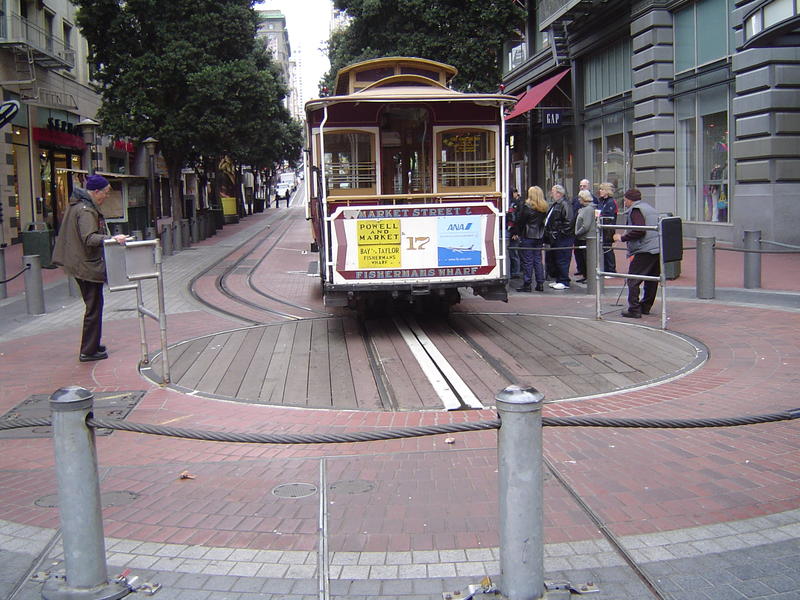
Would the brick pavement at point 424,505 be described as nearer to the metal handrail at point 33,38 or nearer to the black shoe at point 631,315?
the black shoe at point 631,315

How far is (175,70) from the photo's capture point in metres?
27.5

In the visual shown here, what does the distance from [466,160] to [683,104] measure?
40.4 feet

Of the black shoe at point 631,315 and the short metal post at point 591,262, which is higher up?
the short metal post at point 591,262

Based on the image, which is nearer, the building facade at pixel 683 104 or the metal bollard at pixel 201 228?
the building facade at pixel 683 104

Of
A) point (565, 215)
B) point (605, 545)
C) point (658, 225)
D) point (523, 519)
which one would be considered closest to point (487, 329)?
point (658, 225)

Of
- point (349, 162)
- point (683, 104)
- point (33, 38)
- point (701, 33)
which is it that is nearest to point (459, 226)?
point (349, 162)

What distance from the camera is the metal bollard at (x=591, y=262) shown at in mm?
13008

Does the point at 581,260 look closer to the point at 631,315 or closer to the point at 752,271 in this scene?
the point at 752,271

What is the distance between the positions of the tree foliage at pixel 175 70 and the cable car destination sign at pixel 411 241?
1929 cm

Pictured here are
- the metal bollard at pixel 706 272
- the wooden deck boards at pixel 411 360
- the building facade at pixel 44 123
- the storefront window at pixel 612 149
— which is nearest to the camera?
the wooden deck boards at pixel 411 360

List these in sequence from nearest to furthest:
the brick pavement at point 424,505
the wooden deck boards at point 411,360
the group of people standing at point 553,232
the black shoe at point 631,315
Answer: the brick pavement at point 424,505 → the wooden deck boards at point 411,360 → the black shoe at point 631,315 → the group of people standing at point 553,232

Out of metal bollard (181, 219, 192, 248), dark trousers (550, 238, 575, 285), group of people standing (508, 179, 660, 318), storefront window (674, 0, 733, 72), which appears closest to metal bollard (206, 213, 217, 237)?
metal bollard (181, 219, 192, 248)

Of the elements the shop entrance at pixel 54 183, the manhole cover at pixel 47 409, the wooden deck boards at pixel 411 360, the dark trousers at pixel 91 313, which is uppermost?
the shop entrance at pixel 54 183

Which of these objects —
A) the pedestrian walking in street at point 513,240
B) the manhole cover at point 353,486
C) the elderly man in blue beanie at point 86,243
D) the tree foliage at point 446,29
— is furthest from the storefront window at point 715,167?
the manhole cover at point 353,486
